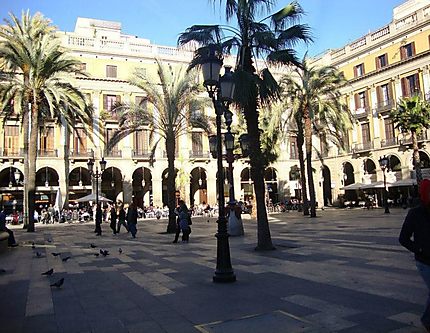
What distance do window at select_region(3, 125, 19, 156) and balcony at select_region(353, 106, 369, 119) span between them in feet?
118

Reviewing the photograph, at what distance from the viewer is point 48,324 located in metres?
4.99

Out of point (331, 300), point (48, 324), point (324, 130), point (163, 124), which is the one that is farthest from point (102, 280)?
point (324, 130)

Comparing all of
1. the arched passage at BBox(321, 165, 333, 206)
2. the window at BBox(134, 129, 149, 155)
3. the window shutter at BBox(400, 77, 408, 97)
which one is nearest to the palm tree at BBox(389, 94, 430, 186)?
the window shutter at BBox(400, 77, 408, 97)

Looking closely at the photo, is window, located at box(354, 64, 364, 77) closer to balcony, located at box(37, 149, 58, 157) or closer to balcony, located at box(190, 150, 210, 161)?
balcony, located at box(190, 150, 210, 161)

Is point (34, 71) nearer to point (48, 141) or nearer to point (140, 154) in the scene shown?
point (48, 141)

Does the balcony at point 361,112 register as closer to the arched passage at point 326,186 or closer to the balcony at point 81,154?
the arched passage at point 326,186

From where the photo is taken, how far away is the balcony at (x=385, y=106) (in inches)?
1581

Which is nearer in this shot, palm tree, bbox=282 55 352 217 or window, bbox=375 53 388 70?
palm tree, bbox=282 55 352 217

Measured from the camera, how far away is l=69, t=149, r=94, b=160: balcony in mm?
41438

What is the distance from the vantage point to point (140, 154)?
4469 cm

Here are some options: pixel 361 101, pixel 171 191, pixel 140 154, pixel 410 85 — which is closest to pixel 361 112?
pixel 361 101

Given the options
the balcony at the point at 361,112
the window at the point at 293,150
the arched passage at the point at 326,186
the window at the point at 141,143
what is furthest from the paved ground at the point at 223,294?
the window at the point at 293,150

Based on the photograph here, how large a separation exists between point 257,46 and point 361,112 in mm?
35473

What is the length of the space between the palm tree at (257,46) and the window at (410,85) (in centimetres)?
3009
